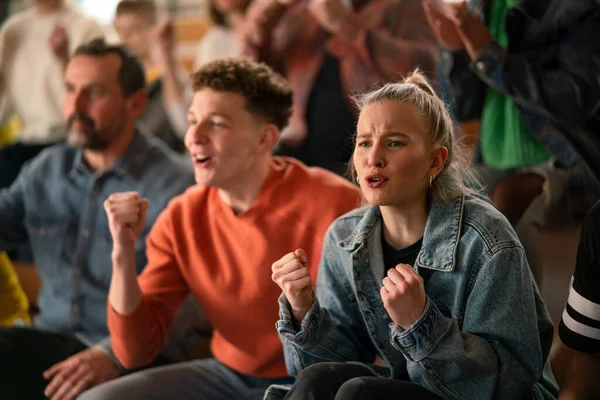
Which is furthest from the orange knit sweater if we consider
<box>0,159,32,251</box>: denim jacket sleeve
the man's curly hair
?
<box>0,159,32,251</box>: denim jacket sleeve

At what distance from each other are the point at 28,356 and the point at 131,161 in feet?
1.54

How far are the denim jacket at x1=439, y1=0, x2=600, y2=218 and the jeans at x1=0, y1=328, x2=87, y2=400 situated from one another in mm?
984

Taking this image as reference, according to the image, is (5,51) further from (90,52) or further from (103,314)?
(103,314)

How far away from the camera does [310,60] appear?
192 cm

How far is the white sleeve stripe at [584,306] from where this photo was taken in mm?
973

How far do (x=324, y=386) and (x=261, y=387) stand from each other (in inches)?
14.2

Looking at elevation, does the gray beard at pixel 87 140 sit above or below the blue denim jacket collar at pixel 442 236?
above

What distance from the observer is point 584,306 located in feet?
3.22

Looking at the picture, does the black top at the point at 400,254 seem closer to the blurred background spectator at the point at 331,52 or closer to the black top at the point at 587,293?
the black top at the point at 587,293

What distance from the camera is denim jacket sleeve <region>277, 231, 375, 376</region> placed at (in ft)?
3.41

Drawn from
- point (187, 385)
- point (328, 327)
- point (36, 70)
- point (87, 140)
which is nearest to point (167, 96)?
point (36, 70)

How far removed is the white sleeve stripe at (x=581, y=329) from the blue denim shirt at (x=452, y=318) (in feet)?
0.08

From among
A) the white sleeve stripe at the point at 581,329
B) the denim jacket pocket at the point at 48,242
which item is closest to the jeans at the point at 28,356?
the denim jacket pocket at the point at 48,242

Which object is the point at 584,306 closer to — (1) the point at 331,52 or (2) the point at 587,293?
(2) the point at 587,293
